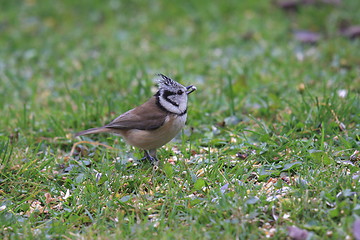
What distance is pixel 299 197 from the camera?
3672mm

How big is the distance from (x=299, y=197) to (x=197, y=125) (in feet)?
6.57

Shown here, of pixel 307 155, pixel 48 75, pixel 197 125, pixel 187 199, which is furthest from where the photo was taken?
pixel 48 75

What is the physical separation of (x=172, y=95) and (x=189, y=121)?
859 millimetres

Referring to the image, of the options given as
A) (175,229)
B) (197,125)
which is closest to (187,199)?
(175,229)

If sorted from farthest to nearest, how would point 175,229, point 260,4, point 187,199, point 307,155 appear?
point 260,4, point 307,155, point 187,199, point 175,229

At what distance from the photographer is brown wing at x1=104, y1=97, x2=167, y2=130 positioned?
4.55 meters

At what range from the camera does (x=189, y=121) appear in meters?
5.48

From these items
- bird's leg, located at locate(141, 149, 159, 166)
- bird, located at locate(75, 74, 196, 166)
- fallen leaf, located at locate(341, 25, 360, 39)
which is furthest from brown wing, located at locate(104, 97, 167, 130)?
fallen leaf, located at locate(341, 25, 360, 39)

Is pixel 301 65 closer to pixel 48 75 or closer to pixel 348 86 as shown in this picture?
pixel 348 86

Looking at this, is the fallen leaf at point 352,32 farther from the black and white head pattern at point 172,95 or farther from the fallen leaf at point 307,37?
the black and white head pattern at point 172,95

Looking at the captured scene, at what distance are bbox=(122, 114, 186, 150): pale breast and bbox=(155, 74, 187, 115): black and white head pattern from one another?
0.12 meters

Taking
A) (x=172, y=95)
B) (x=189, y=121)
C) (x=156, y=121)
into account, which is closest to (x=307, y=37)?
(x=189, y=121)

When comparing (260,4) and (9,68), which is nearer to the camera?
(9,68)

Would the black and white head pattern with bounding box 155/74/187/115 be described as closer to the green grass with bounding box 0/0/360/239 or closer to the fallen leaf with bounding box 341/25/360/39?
the green grass with bounding box 0/0/360/239
